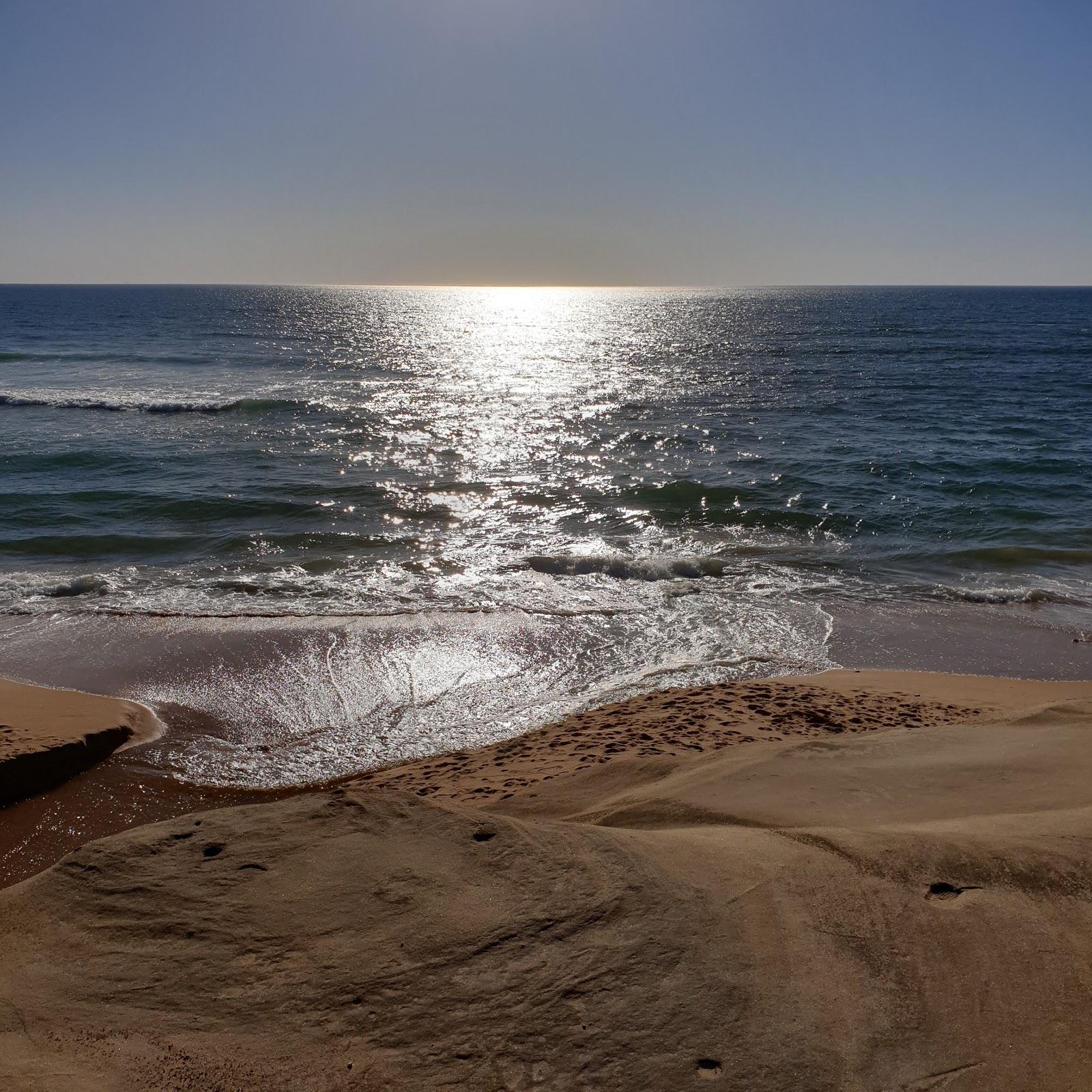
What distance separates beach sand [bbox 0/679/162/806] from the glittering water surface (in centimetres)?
53

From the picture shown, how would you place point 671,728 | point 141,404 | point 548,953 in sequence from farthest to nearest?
point 141,404 → point 671,728 → point 548,953

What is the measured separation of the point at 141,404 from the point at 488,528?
20.8m

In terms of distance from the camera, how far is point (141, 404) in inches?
1183

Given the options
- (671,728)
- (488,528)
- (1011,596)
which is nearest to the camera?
(671,728)

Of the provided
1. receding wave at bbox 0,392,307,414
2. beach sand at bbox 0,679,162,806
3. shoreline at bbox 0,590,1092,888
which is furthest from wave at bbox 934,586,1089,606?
receding wave at bbox 0,392,307,414

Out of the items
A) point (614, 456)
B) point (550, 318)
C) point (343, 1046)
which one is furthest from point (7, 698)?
point (550, 318)

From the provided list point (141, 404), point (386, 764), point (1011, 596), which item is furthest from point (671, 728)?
point (141, 404)

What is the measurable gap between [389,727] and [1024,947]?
243 inches

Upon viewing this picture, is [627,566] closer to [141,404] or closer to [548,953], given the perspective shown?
[548,953]

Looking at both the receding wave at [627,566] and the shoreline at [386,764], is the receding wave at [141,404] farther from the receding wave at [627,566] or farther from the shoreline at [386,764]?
the shoreline at [386,764]

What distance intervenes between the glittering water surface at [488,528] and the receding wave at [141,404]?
0.23 metres

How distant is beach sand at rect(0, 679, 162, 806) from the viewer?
6.93m

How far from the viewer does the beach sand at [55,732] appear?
22.7 feet

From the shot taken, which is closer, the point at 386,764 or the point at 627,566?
the point at 386,764
